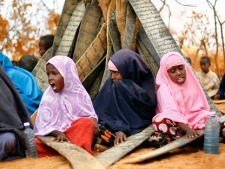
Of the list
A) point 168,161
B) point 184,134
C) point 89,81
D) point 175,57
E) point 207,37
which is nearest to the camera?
point 168,161

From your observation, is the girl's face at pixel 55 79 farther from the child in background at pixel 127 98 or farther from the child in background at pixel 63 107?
the child in background at pixel 127 98

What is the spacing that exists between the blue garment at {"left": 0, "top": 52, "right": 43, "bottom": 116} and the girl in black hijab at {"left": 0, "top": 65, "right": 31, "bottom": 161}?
112cm

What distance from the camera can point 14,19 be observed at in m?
18.0

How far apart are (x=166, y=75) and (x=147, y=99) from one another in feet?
1.25

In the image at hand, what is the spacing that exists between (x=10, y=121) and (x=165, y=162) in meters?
1.60

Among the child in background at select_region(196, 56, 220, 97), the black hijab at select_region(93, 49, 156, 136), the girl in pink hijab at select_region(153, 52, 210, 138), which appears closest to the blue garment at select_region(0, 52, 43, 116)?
the black hijab at select_region(93, 49, 156, 136)

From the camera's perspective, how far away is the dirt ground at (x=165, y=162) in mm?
3973

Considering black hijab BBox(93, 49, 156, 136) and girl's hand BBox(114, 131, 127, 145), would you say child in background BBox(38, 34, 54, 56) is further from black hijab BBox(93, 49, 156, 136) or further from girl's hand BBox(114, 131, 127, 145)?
girl's hand BBox(114, 131, 127, 145)

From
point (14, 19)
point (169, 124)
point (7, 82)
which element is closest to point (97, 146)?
point (169, 124)

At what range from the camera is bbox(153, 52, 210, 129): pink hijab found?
16.2ft

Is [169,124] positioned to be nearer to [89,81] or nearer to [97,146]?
[97,146]

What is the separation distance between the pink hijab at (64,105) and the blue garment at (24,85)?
0.94m

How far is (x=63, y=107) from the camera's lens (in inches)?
194

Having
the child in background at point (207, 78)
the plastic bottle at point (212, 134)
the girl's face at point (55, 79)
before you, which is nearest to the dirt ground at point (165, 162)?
the plastic bottle at point (212, 134)
